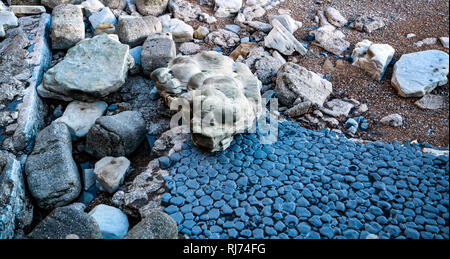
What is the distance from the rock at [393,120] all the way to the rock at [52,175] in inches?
92.5

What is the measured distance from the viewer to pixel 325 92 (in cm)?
A: 355

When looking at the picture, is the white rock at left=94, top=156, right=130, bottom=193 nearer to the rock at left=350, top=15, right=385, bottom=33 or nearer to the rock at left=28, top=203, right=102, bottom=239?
the rock at left=28, top=203, right=102, bottom=239

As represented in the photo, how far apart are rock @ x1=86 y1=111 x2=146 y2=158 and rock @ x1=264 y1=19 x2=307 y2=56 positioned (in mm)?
1526

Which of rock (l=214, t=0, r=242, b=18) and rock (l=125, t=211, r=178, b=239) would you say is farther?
rock (l=214, t=0, r=242, b=18)

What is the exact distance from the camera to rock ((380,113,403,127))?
314cm

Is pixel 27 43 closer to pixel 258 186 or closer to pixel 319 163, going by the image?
pixel 258 186

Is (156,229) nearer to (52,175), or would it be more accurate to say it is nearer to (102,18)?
(52,175)

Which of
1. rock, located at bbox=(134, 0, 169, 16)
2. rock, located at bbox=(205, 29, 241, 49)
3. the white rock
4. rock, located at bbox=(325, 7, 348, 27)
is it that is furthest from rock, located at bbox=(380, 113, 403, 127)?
rock, located at bbox=(134, 0, 169, 16)

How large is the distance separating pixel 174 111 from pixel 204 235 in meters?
1.19

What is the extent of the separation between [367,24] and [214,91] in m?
2.03

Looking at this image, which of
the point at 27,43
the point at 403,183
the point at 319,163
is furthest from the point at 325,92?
the point at 27,43

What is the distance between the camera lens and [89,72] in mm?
3451

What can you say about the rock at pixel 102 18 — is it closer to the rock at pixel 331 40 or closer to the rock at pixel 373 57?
the rock at pixel 331 40

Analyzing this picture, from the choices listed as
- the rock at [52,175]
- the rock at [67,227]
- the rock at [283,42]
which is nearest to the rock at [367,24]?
the rock at [283,42]
